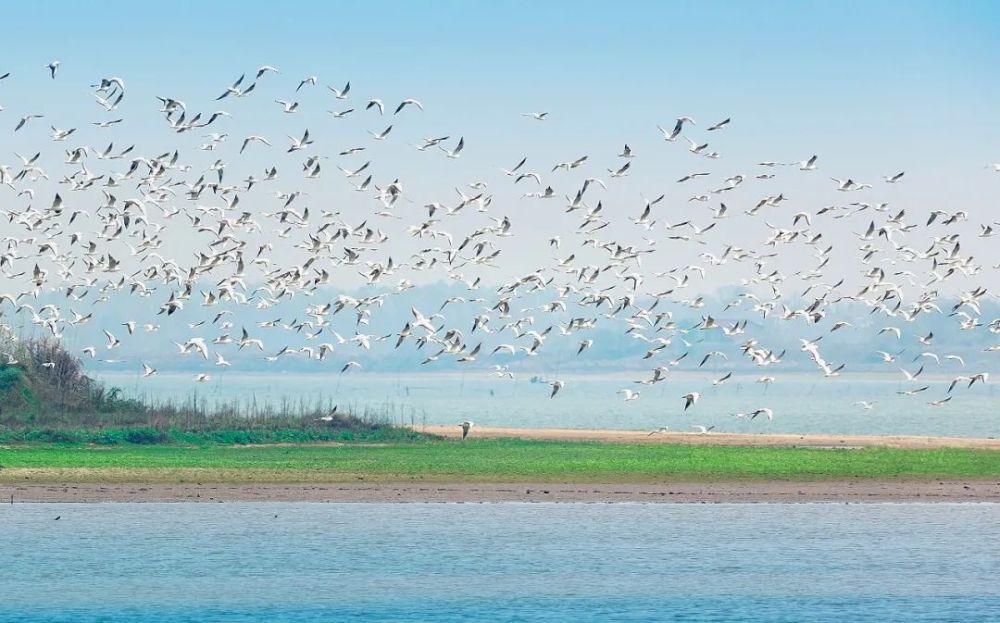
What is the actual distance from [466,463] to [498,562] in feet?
52.1

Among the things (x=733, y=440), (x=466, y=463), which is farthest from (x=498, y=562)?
(x=733, y=440)

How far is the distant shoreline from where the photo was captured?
40062 mm

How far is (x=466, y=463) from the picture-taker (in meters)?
47.6

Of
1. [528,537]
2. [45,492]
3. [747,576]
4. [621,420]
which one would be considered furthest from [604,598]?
[621,420]

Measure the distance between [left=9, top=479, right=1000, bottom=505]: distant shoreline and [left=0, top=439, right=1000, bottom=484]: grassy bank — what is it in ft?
3.60

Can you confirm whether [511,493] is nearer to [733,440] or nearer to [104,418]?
[733,440]

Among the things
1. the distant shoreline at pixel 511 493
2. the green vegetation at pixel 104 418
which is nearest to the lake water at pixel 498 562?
the distant shoreline at pixel 511 493

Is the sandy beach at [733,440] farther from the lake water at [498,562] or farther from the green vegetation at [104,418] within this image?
the lake water at [498,562]

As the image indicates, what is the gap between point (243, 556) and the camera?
1266 inches

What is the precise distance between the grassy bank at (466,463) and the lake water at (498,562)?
4.75 m

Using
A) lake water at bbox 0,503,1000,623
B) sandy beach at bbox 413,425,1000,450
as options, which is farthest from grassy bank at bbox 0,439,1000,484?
lake water at bbox 0,503,1000,623

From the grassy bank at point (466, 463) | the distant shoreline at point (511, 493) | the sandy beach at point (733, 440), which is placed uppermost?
the sandy beach at point (733, 440)

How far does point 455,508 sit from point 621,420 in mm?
61009

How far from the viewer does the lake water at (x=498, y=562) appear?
90.0 ft
